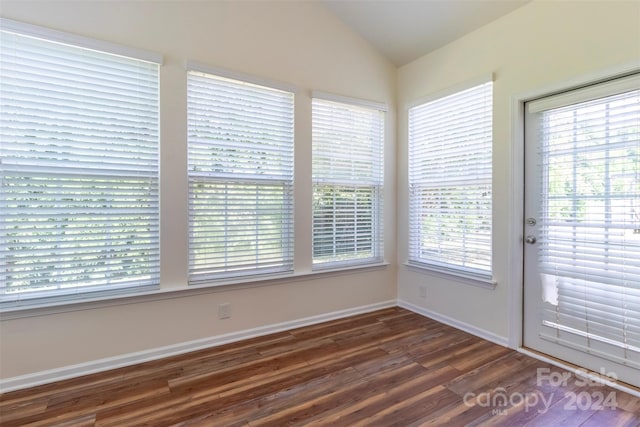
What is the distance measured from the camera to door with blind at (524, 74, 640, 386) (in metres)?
2.10

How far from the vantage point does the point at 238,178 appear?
2795 mm

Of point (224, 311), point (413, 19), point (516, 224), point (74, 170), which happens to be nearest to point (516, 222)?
point (516, 224)

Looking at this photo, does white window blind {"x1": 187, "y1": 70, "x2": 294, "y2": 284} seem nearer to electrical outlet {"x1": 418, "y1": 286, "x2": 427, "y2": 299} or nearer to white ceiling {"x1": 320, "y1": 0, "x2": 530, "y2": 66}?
white ceiling {"x1": 320, "y1": 0, "x2": 530, "y2": 66}

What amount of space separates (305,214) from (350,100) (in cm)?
132

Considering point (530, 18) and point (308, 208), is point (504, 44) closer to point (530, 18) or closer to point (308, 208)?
point (530, 18)

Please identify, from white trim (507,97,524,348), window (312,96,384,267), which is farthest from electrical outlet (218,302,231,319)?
white trim (507,97,524,348)

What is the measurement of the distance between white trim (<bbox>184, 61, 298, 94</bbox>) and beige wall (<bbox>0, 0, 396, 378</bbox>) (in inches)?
1.8

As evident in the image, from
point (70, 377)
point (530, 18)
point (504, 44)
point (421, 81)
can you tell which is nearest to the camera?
point (70, 377)

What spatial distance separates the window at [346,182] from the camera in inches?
128

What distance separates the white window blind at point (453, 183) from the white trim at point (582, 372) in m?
0.67

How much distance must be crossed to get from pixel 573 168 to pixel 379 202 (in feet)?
5.84

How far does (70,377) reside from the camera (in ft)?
7.29

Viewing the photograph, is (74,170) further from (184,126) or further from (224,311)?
(224,311)

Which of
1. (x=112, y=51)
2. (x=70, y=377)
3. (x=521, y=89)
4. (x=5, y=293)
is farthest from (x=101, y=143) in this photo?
(x=521, y=89)
